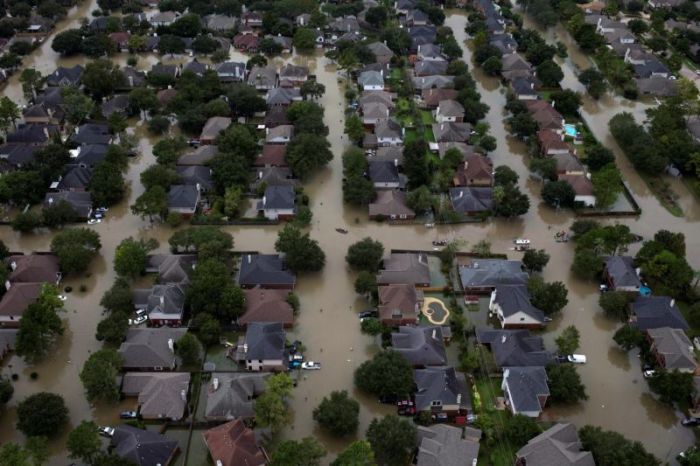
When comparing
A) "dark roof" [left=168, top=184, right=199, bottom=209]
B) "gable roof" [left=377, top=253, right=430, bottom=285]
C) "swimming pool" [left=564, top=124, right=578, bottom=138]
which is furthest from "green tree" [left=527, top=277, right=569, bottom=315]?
"dark roof" [left=168, top=184, right=199, bottom=209]

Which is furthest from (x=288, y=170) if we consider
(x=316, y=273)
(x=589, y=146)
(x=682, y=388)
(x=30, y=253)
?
(x=682, y=388)

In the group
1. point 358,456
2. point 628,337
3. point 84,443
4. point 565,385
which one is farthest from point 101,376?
point 628,337

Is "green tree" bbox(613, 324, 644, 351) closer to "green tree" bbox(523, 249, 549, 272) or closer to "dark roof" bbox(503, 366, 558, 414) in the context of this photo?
"dark roof" bbox(503, 366, 558, 414)

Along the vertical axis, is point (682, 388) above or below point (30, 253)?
above

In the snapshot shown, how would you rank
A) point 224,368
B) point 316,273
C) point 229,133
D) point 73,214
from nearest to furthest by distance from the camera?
point 224,368, point 316,273, point 73,214, point 229,133

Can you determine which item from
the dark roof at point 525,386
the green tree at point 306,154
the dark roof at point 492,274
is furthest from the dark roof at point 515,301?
the green tree at point 306,154

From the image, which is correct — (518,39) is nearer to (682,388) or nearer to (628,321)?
(628,321)
